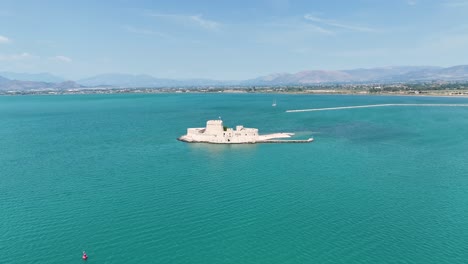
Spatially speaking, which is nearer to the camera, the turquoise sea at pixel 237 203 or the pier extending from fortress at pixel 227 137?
the turquoise sea at pixel 237 203

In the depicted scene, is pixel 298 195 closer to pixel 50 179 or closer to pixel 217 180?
pixel 217 180

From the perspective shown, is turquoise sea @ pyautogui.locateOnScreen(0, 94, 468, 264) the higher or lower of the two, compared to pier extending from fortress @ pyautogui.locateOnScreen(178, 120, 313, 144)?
lower

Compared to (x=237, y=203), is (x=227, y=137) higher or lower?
higher

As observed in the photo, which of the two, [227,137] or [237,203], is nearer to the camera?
[237,203]

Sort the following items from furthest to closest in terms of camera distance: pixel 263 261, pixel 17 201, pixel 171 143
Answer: pixel 171 143 → pixel 17 201 → pixel 263 261

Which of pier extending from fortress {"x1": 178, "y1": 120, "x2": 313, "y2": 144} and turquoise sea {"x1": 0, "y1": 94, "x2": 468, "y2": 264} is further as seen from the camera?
pier extending from fortress {"x1": 178, "y1": 120, "x2": 313, "y2": 144}

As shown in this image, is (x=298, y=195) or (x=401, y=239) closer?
(x=401, y=239)

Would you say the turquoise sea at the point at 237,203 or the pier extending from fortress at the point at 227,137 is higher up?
the pier extending from fortress at the point at 227,137

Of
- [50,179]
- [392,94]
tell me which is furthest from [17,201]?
[392,94]
